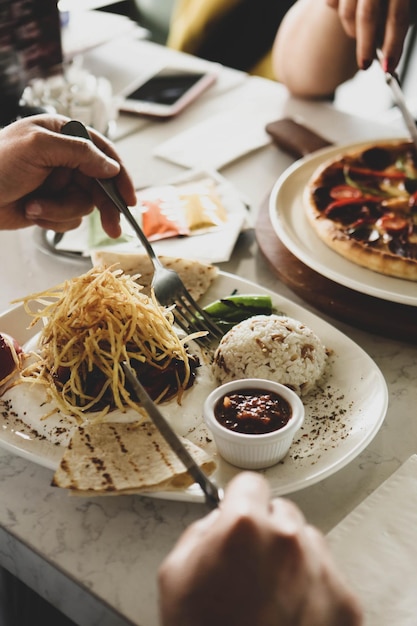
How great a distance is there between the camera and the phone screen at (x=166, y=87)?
109 inches

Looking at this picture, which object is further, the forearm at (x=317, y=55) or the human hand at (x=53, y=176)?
the forearm at (x=317, y=55)

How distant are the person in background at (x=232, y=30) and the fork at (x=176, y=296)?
2.58 meters

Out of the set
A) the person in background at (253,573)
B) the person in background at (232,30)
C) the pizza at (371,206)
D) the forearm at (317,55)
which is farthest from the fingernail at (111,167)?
the person in background at (232,30)

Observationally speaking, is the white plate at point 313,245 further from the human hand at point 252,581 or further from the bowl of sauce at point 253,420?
the human hand at point 252,581

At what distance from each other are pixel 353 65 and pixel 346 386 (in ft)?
6.36

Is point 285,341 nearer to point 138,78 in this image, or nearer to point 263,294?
point 263,294

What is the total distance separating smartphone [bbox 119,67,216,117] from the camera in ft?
8.88

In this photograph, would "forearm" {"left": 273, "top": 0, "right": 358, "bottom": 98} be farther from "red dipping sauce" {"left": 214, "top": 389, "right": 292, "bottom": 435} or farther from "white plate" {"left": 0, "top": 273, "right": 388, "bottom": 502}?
"red dipping sauce" {"left": 214, "top": 389, "right": 292, "bottom": 435}

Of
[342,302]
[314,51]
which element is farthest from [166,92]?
[342,302]

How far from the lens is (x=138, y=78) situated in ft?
9.85

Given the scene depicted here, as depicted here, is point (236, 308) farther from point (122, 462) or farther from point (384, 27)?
point (384, 27)

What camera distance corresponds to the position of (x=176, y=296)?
1547 mm

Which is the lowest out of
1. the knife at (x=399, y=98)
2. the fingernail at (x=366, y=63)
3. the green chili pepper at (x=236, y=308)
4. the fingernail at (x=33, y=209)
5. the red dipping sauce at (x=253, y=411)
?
the green chili pepper at (x=236, y=308)

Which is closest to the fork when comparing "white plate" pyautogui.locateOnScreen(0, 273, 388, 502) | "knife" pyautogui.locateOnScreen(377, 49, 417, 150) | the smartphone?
"white plate" pyautogui.locateOnScreen(0, 273, 388, 502)
